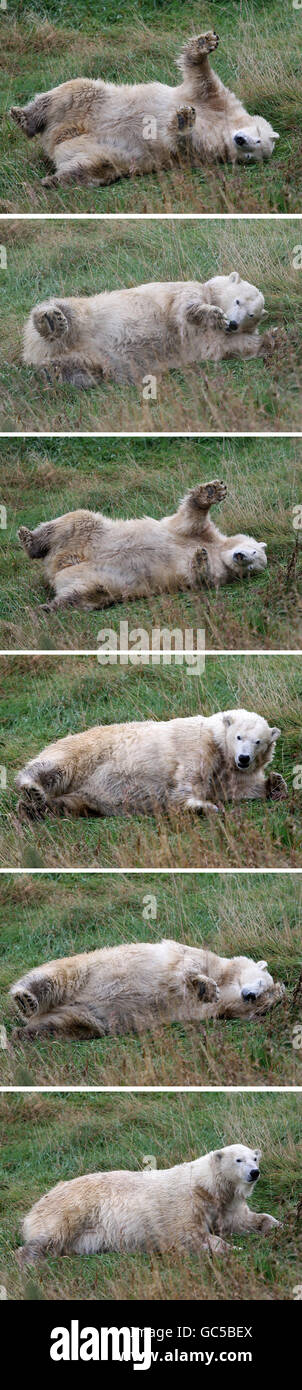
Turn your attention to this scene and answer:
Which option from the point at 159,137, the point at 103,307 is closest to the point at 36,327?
the point at 103,307

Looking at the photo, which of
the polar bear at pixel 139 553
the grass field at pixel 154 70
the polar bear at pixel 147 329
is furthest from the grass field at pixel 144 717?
the grass field at pixel 154 70

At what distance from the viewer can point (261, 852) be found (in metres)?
17.1

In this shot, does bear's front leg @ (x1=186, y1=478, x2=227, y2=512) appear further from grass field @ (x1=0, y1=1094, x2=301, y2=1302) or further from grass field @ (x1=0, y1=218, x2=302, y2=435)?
grass field @ (x1=0, y1=1094, x2=301, y2=1302)

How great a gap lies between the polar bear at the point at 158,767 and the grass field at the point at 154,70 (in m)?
3.61

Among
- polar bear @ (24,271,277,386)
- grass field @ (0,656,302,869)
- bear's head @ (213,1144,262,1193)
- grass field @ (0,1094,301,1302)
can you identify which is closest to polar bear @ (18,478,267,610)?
grass field @ (0,656,302,869)

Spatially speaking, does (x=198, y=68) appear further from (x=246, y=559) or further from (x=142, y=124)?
(x=246, y=559)

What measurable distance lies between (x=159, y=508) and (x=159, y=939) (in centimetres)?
301

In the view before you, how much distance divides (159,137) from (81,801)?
486 centimetres

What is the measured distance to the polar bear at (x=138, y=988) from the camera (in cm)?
1708

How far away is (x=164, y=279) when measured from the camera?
736 inches

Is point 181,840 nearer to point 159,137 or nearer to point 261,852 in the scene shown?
point 261,852

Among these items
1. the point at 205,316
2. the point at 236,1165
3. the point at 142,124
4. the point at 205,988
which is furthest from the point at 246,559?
the point at 236,1165

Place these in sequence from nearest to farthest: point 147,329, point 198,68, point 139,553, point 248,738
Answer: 1. point 248,738
2. point 139,553
3. point 147,329
4. point 198,68

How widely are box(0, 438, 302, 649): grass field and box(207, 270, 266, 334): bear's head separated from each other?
2.94 ft
